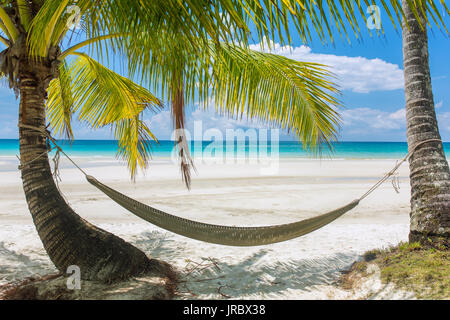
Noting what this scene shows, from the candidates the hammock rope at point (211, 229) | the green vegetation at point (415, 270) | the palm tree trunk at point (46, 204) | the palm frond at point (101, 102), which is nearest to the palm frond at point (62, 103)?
the palm frond at point (101, 102)

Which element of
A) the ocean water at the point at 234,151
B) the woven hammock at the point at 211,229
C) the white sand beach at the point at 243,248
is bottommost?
the white sand beach at the point at 243,248

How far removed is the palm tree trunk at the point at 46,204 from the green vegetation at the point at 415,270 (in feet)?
5.51

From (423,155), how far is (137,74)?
6.81 feet

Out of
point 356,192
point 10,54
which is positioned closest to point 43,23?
point 10,54

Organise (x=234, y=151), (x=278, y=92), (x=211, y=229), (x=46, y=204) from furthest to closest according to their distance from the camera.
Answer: (x=234, y=151) → (x=278, y=92) → (x=46, y=204) → (x=211, y=229)

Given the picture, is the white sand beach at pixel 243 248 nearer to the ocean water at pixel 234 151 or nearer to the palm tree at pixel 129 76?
the palm tree at pixel 129 76

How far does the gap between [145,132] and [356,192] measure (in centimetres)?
521

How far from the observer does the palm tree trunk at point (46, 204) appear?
6.40 ft

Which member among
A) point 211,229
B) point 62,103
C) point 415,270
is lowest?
point 415,270

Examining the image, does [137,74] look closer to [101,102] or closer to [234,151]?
[101,102]

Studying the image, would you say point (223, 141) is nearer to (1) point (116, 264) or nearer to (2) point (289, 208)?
(2) point (289, 208)

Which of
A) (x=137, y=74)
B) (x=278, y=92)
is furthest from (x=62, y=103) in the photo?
(x=278, y=92)

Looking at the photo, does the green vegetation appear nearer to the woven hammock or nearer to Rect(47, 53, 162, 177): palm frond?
the woven hammock

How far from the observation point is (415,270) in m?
1.98
